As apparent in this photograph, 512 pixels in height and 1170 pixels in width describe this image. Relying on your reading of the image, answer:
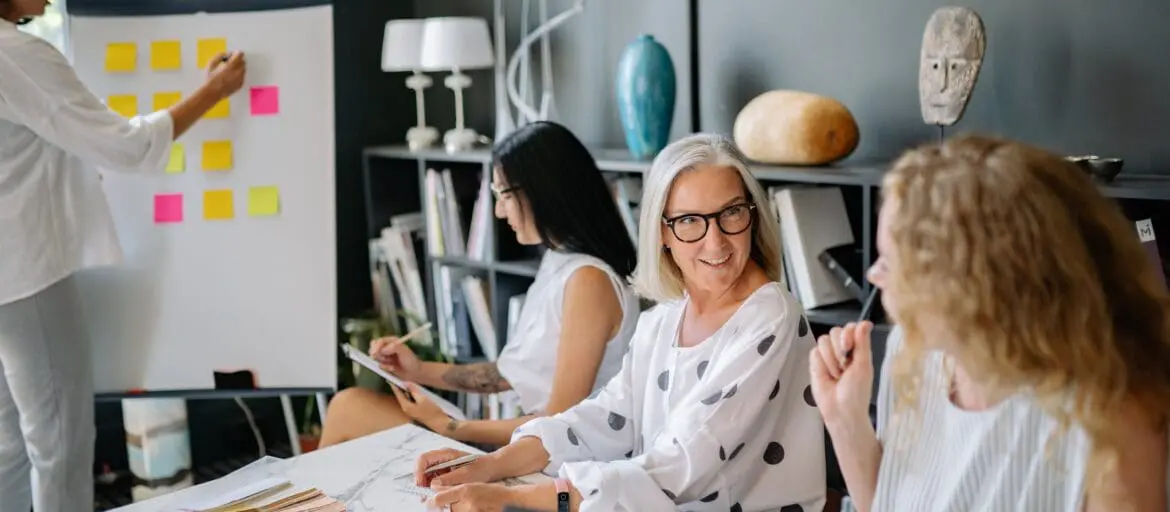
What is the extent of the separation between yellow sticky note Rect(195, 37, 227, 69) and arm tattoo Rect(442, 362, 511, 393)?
1058 mm

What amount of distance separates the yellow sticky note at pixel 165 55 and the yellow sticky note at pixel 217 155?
0.22 meters

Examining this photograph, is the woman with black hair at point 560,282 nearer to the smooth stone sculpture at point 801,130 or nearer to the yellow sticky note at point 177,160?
the smooth stone sculpture at point 801,130

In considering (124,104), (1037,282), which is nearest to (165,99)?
(124,104)

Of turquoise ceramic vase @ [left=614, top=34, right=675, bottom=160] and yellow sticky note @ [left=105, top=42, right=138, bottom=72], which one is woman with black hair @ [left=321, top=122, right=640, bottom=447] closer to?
turquoise ceramic vase @ [left=614, top=34, right=675, bottom=160]

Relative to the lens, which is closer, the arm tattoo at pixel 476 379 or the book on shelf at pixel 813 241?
the book on shelf at pixel 813 241

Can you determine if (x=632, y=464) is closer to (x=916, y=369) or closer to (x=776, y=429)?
(x=776, y=429)

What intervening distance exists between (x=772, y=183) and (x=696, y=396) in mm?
922

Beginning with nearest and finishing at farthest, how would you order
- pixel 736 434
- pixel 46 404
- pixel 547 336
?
pixel 736 434, pixel 547 336, pixel 46 404

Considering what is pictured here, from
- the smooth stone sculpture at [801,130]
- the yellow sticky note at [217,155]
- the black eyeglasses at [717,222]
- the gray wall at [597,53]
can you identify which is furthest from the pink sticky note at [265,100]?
the black eyeglasses at [717,222]

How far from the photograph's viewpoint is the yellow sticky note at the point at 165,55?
2918mm

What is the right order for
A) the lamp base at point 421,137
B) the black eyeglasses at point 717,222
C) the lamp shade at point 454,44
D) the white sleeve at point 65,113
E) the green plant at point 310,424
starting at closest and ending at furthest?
the black eyeglasses at point 717,222 → the white sleeve at point 65,113 → the lamp shade at point 454,44 → the lamp base at point 421,137 → the green plant at point 310,424

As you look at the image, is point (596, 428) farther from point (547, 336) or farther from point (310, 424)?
point (310, 424)

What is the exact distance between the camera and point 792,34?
268 cm

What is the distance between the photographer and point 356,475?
1.73 meters
